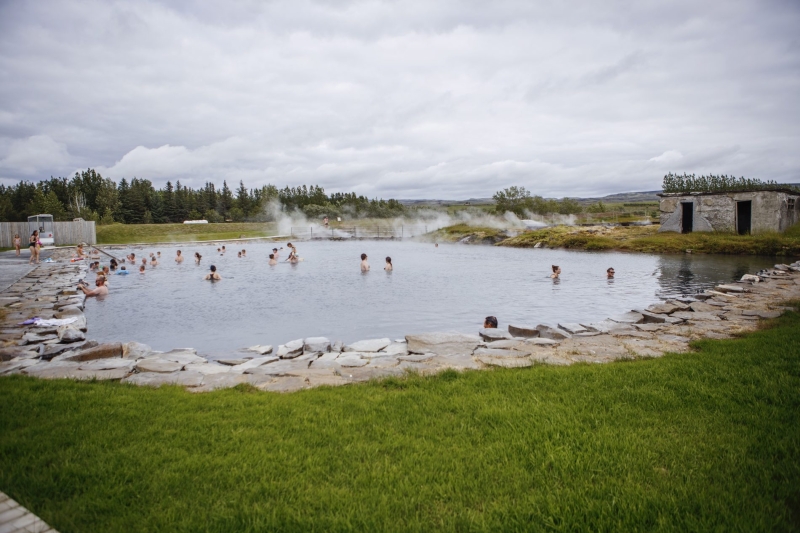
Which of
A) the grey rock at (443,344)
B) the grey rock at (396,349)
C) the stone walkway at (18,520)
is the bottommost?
the grey rock at (396,349)

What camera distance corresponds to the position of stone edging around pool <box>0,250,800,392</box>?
216 inches

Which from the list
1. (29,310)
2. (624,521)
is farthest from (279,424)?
(29,310)

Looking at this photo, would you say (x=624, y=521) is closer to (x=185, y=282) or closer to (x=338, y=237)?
(x=185, y=282)

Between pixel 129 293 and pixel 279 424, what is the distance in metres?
15.0

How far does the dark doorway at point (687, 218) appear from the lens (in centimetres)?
2996

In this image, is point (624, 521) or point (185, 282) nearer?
point (624, 521)

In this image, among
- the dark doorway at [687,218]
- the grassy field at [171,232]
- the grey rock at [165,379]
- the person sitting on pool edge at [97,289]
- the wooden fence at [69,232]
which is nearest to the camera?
the grey rock at [165,379]

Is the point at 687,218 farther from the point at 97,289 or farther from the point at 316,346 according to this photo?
the point at 97,289

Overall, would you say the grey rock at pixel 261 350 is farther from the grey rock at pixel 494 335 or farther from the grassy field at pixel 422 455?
the grey rock at pixel 494 335

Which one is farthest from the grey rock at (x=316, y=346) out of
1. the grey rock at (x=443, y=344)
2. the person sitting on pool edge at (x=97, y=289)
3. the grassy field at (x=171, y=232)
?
the grassy field at (x=171, y=232)

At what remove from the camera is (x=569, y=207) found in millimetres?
67562

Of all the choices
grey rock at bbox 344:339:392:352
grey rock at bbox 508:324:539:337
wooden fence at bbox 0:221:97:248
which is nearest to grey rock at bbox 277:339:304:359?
grey rock at bbox 344:339:392:352

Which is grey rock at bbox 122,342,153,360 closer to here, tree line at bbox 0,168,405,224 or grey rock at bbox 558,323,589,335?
grey rock at bbox 558,323,589,335

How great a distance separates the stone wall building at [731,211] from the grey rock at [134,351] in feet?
104
